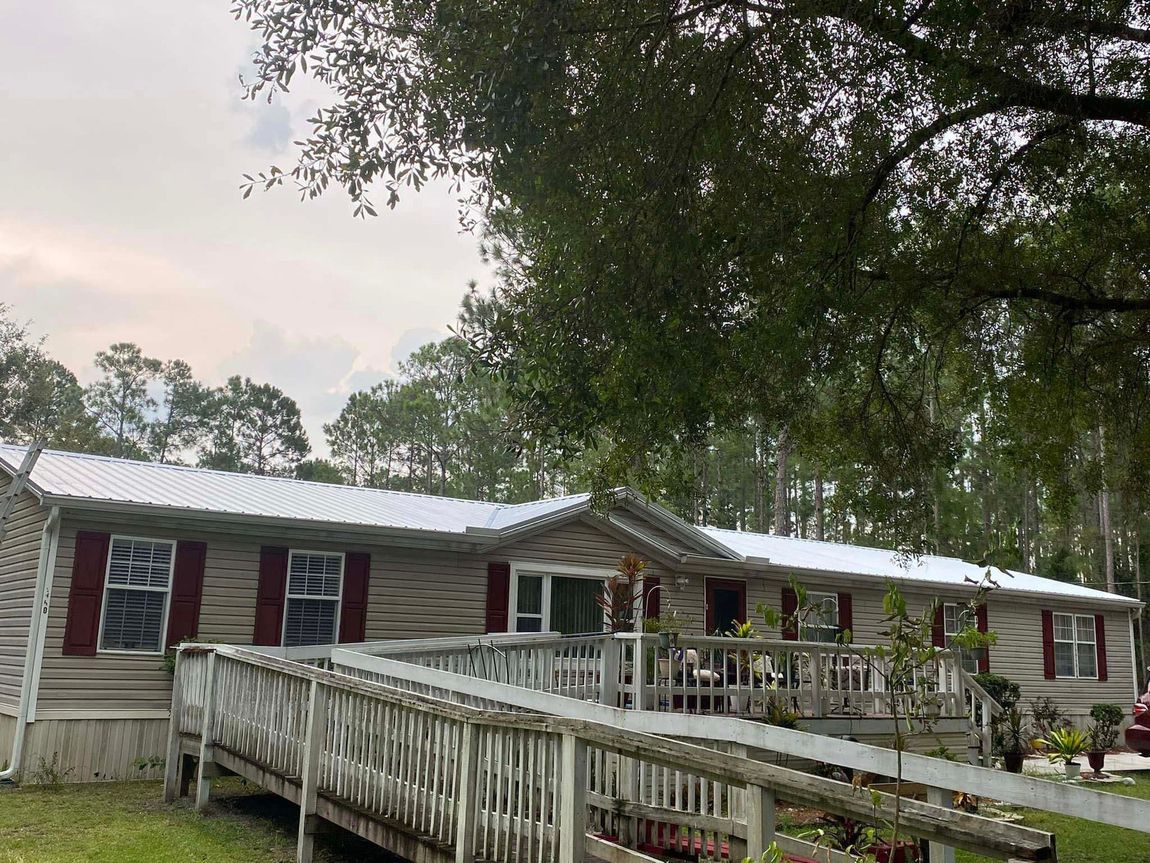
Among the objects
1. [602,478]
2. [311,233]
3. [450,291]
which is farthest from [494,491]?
[602,478]

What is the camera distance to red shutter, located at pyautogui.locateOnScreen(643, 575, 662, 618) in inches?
651

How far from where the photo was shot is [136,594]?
12.3 metres

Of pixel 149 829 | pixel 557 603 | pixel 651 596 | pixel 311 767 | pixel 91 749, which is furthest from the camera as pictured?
pixel 651 596

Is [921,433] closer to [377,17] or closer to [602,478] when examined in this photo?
[602,478]

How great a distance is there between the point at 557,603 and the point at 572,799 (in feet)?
35.8

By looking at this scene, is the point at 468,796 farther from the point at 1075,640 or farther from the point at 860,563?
the point at 1075,640

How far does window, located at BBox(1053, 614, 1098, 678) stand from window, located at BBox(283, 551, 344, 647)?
714 inches

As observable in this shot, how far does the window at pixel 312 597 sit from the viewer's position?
530 inches

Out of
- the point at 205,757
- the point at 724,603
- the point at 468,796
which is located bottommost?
the point at 205,757

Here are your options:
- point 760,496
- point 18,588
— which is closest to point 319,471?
point 760,496

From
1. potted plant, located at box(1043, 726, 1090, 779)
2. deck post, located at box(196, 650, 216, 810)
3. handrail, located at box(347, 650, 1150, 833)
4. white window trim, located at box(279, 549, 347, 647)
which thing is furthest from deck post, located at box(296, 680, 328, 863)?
potted plant, located at box(1043, 726, 1090, 779)

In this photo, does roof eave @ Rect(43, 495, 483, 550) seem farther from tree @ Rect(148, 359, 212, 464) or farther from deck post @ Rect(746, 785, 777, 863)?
tree @ Rect(148, 359, 212, 464)

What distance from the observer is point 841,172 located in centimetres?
902

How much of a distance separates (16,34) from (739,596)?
14.1 meters
